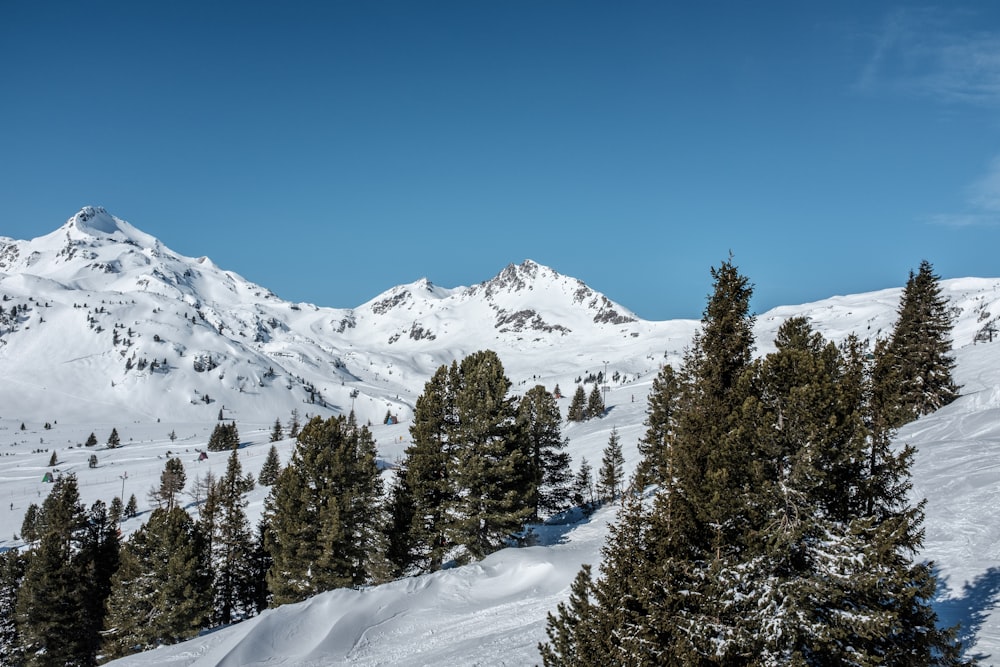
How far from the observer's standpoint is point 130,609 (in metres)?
30.5

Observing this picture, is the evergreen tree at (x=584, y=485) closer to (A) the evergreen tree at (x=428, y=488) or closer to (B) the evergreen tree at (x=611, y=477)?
(B) the evergreen tree at (x=611, y=477)

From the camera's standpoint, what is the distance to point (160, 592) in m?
30.1

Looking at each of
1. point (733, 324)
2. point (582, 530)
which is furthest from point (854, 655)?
point (582, 530)

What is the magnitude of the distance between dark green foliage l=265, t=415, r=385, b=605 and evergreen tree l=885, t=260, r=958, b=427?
134 feet

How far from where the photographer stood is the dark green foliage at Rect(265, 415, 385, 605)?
27.7m

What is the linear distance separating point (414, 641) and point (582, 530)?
16604 millimetres

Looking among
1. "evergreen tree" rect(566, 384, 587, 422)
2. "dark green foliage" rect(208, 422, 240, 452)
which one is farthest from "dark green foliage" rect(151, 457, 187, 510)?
"evergreen tree" rect(566, 384, 587, 422)

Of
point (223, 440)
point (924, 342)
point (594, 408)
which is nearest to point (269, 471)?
point (223, 440)

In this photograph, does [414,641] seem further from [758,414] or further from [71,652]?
[71,652]

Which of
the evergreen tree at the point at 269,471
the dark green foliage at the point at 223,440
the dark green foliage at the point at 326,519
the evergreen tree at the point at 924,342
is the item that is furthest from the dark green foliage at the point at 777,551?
the dark green foliage at the point at 223,440

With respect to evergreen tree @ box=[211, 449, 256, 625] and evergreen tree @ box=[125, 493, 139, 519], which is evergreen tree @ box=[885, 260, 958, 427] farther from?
evergreen tree @ box=[125, 493, 139, 519]

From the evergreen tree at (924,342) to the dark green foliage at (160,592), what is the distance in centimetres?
5013

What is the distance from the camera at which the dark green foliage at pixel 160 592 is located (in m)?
29.7

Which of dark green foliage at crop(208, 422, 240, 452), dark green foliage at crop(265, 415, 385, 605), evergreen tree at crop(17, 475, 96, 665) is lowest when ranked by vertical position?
evergreen tree at crop(17, 475, 96, 665)
